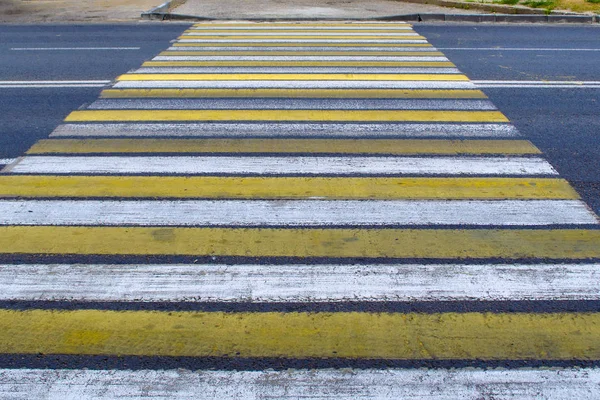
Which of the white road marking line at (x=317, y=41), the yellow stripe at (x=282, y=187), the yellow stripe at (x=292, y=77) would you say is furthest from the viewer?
the white road marking line at (x=317, y=41)

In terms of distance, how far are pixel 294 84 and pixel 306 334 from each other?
538 centimetres

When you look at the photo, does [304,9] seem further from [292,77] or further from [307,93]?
[307,93]

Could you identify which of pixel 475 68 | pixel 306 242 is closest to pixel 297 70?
pixel 475 68

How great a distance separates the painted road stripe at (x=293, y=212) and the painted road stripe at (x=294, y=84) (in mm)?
3530

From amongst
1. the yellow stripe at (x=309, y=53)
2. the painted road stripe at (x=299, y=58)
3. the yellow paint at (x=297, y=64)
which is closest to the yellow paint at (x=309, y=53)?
the yellow stripe at (x=309, y=53)

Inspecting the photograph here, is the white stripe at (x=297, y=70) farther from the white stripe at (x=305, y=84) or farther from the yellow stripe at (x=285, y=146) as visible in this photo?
the yellow stripe at (x=285, y=146)

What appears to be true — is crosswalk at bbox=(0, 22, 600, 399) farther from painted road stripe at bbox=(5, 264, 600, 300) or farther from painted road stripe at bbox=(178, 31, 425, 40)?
painted road stripe at bbox=(178, 31, 425, 40)

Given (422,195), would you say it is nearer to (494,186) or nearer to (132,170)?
(494,186)

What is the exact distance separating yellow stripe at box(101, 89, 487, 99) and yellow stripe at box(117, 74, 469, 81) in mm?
600

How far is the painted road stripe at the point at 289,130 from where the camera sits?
21.1 ft

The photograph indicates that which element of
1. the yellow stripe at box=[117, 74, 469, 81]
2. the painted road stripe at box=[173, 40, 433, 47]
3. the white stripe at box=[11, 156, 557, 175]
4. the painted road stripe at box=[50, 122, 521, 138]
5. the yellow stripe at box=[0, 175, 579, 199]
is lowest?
the yellow stripe at box=[0, 175, 579, 199]

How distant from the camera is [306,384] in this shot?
3.04 m

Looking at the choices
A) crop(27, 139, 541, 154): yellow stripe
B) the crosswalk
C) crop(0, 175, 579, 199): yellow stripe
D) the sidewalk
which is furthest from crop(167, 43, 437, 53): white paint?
crop(0, 175, 579, 199): yellow stripe

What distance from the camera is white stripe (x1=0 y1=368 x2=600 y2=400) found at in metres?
2.96
